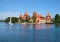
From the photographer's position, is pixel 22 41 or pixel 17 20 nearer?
pixel 22 41

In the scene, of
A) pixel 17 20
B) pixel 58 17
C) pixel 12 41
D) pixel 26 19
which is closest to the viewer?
pixel 12 41

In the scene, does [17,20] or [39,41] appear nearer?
[39,41]

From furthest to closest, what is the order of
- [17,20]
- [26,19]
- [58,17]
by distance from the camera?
[17,20]
[26,19]
[58,17]

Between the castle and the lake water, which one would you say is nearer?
the lake water

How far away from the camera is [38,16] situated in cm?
11962

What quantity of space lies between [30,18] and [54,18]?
51.0ft

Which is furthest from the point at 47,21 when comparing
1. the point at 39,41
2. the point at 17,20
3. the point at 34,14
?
the point at 39,41

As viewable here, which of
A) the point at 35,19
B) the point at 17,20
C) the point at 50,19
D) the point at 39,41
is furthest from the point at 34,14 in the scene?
the point at 39,41

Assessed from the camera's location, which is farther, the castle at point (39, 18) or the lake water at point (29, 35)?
the castle at point (39, 18)

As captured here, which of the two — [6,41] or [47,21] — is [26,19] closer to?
[47,21]

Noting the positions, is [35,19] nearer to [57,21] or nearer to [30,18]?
[30,18]

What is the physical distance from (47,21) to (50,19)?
410 cm

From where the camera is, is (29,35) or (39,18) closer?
(29,35)

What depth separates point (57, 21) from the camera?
11712cm
